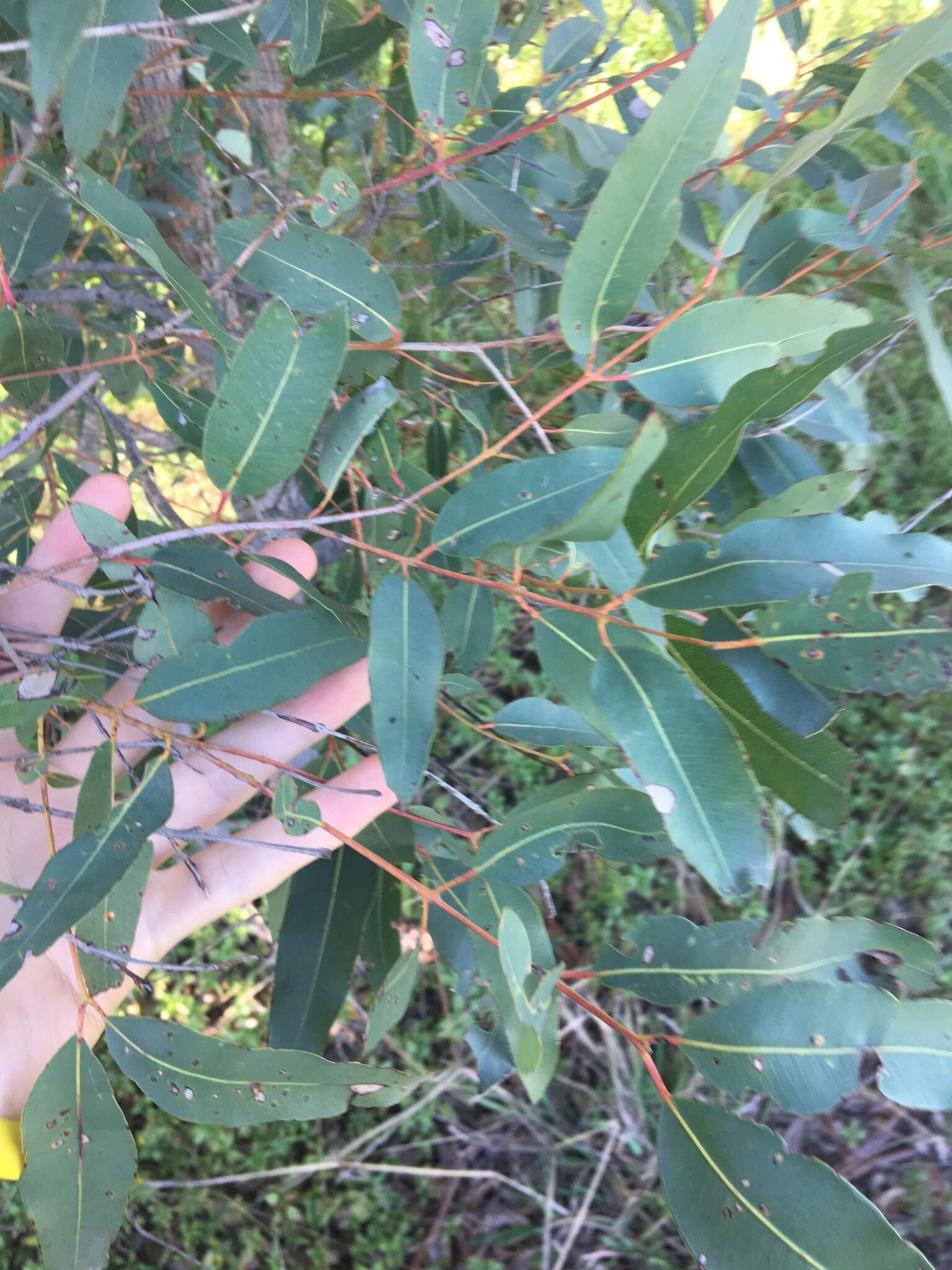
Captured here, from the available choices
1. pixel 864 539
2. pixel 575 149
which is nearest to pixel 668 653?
pixel 864 539

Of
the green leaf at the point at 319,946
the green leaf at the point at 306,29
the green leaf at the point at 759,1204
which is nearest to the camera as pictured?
the green leaf at the point at 759,1204

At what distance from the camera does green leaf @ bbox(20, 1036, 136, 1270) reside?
1.66ft

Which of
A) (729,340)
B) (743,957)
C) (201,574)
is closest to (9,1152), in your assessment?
(201,574)

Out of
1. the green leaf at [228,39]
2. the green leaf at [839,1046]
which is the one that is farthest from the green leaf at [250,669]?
the green leaf at [228,39]

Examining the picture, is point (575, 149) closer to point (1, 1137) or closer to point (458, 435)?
point (458, 435)

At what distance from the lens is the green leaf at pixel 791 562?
1.45 ft

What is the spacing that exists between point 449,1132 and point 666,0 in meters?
1.80

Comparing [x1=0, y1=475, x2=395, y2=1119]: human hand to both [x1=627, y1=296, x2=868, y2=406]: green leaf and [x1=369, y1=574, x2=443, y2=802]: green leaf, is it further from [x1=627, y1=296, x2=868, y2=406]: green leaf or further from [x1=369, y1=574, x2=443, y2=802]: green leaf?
[x1=627, y1=296, x2=868, y2=406]: green leaf

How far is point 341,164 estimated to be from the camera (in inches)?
61.9

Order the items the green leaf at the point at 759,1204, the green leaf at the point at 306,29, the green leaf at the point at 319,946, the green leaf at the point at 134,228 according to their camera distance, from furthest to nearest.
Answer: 1. the green leaf at the point at 319,946
2. the green leaf at the point at 306,29
3. the green leaf at the point at 134,228
4. the green leaf at the point at 759,1204

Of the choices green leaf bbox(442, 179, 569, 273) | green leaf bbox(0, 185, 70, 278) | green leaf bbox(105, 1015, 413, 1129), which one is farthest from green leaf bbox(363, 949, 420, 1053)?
green leaf bbox(0, 185, 70, 278)

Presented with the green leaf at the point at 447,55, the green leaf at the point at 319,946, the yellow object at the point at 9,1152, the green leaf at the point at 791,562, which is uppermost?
the green leaf at the point at 447,55

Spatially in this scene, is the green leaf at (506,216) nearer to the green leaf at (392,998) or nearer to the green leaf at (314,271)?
the green leaf at (314,271)

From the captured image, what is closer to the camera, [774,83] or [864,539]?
[864,539]
